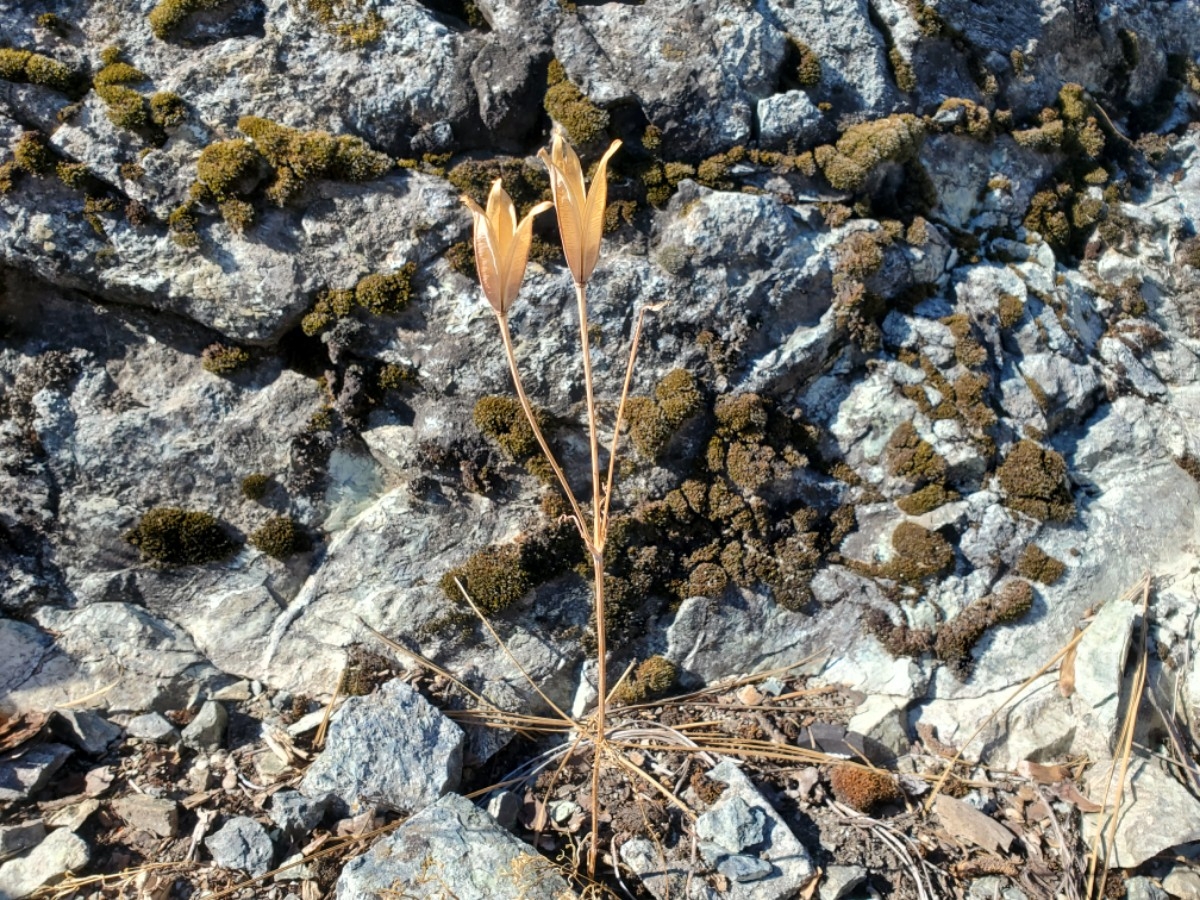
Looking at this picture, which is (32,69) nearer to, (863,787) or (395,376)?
(395,376)

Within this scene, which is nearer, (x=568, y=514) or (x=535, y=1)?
(x=568, y=514)

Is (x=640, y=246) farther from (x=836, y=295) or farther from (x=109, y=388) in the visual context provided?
(x=109, y=388)

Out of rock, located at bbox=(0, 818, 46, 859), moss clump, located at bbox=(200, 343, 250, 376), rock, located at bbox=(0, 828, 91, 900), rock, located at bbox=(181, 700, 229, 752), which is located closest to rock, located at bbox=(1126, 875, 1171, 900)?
rock, located at bbox=(181, 700, 229, 752)

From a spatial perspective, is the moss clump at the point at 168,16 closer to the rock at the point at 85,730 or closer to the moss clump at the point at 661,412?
the moss clump at the point at 661,412

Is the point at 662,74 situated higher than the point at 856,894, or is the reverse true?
the point at 662,74

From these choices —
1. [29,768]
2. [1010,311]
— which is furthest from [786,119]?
[29,768]

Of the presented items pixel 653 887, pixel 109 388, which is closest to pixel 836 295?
pixel 653 887
